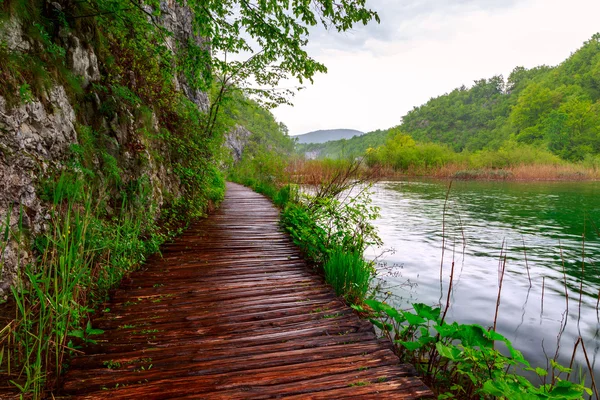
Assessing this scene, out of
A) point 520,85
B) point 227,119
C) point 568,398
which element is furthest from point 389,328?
point 520,85

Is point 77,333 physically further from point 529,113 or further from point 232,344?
point 529,113

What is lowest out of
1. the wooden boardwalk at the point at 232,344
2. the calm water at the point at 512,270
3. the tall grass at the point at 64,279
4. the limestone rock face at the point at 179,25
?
the calm water at the point at 512,270

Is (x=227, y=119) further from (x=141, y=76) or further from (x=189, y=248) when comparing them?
(x=189, y=248)

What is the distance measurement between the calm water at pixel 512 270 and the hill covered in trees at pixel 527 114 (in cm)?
1251

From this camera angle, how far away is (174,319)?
251 centimetres

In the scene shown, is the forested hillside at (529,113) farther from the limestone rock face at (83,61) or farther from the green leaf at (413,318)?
the limestone rock face at (83,61)

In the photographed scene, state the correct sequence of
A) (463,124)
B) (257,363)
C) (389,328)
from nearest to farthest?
(257,363) → (389,328) → (463,124)

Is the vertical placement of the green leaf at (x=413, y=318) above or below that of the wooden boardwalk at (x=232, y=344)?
above

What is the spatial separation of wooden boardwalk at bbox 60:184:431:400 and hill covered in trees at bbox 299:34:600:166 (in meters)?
19.1

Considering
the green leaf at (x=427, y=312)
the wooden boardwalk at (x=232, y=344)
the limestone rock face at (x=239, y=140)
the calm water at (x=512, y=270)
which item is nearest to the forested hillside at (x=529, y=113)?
the limestone rock face at (x=239, y=140)

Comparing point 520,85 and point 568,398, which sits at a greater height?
point 520,85

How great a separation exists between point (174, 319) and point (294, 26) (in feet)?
14.5

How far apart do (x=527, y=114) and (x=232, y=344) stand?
73.0 meters

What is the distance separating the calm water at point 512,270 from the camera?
147 inches
